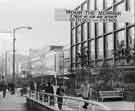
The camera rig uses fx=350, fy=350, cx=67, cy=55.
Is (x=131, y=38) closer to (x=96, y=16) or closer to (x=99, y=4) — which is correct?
(x=99, y=4)

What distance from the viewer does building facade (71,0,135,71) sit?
3643 centimetres

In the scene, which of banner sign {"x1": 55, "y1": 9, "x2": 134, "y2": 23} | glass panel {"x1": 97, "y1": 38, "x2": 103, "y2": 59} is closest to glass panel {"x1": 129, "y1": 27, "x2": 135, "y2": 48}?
glass panel {"x1": 97, "y1": 38, "x2": 103, "y2": 59}

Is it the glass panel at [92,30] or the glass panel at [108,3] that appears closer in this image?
the glass panel at [108,3]

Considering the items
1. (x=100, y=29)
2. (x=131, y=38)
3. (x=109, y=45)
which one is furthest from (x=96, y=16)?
(x=100, y=29)

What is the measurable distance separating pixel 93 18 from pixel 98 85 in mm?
21402

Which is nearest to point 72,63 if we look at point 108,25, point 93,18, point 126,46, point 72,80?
point 72,80

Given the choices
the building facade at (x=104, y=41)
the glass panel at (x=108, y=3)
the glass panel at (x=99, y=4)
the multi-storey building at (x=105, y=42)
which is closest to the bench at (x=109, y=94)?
the multi-storey building at (x=105, y=42)

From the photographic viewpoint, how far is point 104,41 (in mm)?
43500

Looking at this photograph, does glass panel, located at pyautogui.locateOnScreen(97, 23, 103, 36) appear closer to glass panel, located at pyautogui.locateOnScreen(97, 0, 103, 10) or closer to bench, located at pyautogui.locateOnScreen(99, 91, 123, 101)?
glass panel, located at pyautogui.locateOnScreen(97, 0, 103, 10)

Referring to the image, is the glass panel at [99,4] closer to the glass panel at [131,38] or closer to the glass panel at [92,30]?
the glass panel at [92,30]

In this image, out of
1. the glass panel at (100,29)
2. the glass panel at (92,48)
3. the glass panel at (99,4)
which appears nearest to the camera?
the glass panel at (100,29)

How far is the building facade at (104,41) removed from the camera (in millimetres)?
36434

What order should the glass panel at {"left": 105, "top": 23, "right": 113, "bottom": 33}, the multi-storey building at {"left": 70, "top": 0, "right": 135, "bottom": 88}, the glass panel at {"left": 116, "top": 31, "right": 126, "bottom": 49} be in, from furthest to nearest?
the glass panel at {"left": 105, "top": 23, "right": 113, "bottom": 33} → the glass panel at {"left": 116, "top": 31, "right": 126, "bottom": 49} → the multi-storey building at {"left": 70, "top": 0, "right": 135, "bottom": 88}

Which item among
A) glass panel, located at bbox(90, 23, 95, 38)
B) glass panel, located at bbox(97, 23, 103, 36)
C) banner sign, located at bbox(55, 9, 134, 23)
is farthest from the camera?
glass panel, located at bbox(90, 23, 95, 38)
